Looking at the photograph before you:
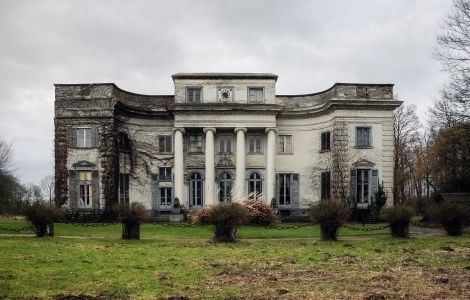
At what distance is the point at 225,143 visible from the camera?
3569cm

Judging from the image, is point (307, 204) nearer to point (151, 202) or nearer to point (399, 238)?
point (151, 202)

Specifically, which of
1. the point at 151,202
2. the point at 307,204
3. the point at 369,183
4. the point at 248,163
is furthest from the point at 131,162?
the point at 369,183

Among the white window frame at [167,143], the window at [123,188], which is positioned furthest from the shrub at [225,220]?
Answer: the white window frame at [167,143]

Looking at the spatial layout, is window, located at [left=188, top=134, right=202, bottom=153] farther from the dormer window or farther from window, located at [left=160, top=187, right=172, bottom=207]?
the dormer window

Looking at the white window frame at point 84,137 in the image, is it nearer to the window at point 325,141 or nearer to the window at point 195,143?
the window at point 195,143

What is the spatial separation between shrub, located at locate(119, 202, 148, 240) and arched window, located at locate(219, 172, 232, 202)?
15448 millimetres

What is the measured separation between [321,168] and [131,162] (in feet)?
47.0

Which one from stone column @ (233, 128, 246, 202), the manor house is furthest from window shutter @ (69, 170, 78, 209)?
stone column @ (233, 128, 246, 202)

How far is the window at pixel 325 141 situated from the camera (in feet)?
113

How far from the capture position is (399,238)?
2089 cm

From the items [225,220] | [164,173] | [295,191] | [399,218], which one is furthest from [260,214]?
[225,220]

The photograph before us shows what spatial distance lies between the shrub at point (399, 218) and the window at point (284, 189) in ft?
47.3

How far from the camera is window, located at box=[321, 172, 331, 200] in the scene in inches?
1356

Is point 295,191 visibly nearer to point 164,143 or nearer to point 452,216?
point 164,143
